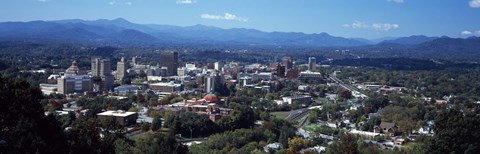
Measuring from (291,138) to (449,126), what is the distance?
706cm

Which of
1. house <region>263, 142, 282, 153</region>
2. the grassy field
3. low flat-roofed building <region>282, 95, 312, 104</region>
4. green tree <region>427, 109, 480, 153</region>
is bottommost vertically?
the grassy field

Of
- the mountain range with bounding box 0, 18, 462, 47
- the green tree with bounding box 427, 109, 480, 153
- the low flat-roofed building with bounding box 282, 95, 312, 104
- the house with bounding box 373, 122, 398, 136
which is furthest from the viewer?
the mountain range with bounding box 0, 18, 462, 47

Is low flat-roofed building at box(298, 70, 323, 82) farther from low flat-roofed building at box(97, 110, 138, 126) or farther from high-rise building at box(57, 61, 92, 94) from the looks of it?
low flat-roofed building at box(97, 110, 138, 126)

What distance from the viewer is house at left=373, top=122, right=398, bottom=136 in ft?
60.8

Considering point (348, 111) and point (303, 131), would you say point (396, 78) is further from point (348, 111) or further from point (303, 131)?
point (303, 131)

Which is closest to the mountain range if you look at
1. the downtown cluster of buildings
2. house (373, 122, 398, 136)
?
the downtown cluster of buildings

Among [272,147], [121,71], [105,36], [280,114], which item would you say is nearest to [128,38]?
[105,36]

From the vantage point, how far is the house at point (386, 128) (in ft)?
60.8

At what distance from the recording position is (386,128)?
18734 mm

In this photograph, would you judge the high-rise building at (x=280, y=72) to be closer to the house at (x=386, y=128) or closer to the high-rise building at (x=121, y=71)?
the high-rise building at (x=121, y=71)

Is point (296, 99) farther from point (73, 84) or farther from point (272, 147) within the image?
point (272, 147)

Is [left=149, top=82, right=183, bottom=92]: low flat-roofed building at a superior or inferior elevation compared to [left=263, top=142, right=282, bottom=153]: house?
inferior

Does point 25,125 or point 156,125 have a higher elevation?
point 25,125

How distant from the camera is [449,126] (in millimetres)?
8992
